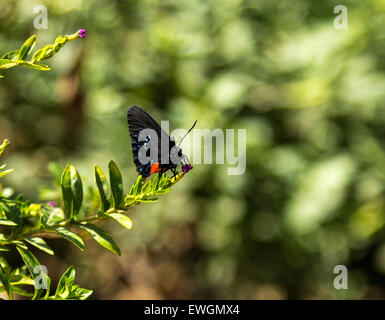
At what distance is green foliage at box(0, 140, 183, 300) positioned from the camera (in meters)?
0.57

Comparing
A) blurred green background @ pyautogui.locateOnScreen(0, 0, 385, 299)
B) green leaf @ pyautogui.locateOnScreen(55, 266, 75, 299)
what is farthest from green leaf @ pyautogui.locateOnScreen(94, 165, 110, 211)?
blurred green background @ pyautogui.locateOnScreen(0, 0, 385, 299)

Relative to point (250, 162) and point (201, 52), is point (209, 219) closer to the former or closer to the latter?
point (250, 162)

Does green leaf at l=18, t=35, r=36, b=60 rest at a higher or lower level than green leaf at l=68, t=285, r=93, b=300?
higher

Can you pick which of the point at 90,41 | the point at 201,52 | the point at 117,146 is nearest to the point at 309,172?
the point at 201,52

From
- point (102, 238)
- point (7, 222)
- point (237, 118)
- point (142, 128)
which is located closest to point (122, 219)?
point (102, 238)

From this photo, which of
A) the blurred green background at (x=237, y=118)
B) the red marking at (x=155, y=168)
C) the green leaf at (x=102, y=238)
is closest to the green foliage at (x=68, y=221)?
the green leaf at (x=102, y=238)

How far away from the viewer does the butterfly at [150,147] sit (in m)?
0.78

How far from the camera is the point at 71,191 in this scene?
645mm

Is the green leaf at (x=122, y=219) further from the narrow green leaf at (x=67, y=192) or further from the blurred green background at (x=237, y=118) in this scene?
the blurred green background at (x=237, y=118)

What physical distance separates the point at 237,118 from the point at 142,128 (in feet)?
4.30

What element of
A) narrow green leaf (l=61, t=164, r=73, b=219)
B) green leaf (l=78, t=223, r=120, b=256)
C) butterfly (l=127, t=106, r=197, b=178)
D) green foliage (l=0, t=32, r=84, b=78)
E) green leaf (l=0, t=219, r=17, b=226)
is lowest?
green leaf (l=78, t=223, r=120, b=256)

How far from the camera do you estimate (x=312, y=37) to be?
1957 mm

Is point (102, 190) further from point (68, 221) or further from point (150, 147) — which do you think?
point (150, 147)

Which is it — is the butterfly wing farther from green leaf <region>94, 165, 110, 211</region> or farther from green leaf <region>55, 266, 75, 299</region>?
green leaf <region>55, 266, 75, 299</region>
